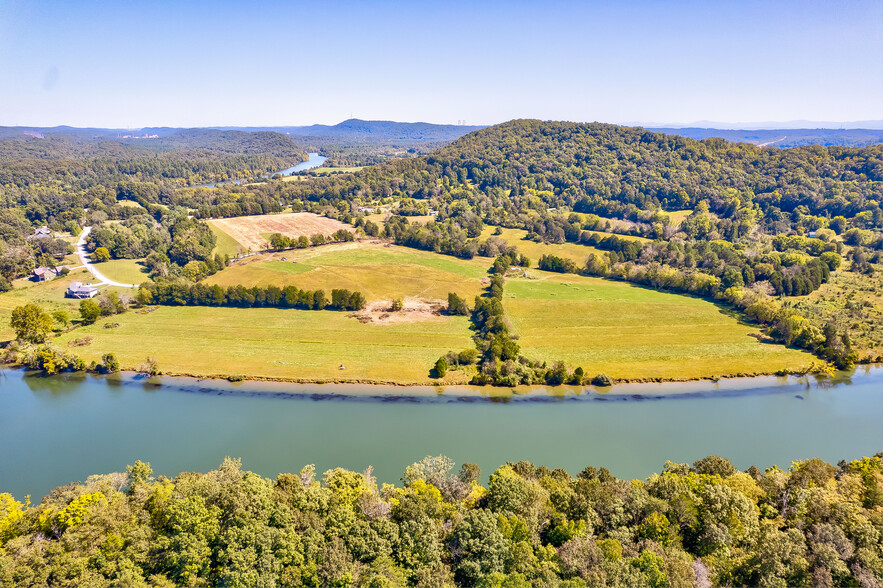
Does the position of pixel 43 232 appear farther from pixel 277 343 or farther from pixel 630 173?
pixel 630 173

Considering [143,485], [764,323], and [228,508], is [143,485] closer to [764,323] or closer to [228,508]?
[228,508]

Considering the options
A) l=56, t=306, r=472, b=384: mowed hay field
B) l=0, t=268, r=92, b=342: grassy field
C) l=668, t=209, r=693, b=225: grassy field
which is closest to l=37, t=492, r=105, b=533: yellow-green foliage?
l=56, t=306, r=472, b=384: mowed hay field

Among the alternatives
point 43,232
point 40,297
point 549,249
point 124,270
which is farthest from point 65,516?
point 43,232

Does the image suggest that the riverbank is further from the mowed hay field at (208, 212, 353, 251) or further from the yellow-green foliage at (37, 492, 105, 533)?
the mowed hay field at (208, 212, 353, 251)

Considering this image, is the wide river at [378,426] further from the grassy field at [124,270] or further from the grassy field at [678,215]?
the grassy field at [678,215]

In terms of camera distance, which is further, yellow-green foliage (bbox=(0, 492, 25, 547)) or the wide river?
the wide river

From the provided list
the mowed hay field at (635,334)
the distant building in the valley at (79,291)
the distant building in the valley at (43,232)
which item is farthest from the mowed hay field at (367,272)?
the distant building in the valley at (43,232)

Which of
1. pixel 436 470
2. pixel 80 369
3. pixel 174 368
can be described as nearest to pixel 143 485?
pixel 436 470
